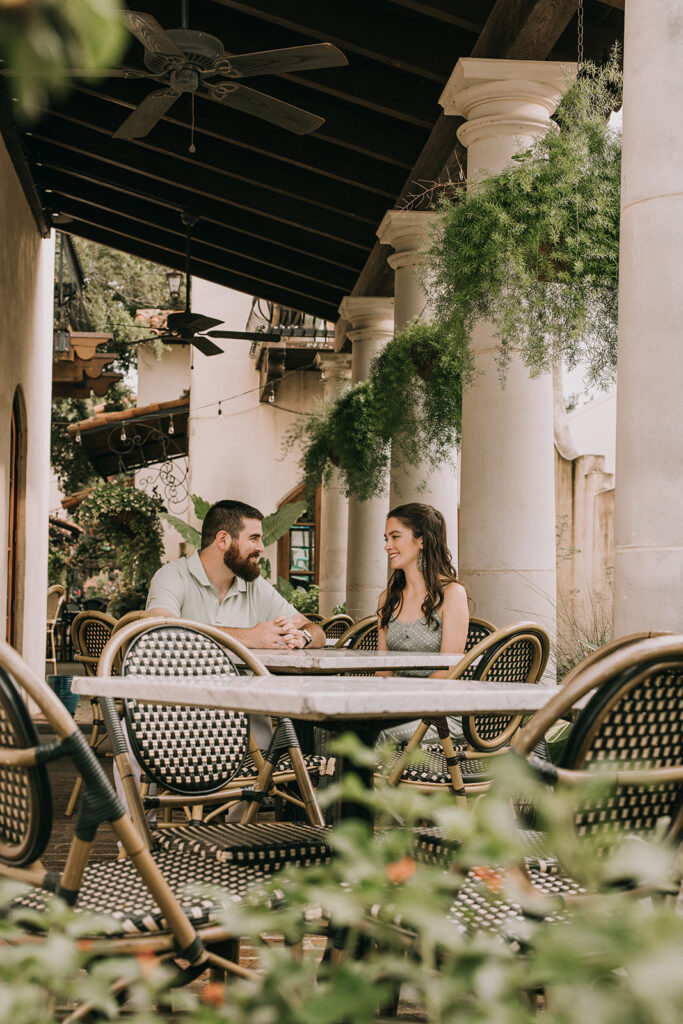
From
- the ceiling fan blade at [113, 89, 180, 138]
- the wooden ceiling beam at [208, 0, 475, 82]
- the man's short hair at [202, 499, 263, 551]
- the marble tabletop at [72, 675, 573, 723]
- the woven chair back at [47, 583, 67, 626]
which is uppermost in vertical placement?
the wooden ceiling beam at [208, 0, 475, 82]

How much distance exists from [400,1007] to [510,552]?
122 inches

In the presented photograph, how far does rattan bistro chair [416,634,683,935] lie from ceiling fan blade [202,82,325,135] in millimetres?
5102

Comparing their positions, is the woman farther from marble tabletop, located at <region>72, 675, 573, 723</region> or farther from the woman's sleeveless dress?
marble tabletop, located at <region>72, 675, 573, 723</region>

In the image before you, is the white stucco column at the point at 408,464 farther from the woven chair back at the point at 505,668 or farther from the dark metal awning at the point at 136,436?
the dark metal awning at the point at 136,436

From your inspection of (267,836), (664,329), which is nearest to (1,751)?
(267,836)

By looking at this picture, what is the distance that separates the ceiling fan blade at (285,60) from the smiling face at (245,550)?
2.65 metres

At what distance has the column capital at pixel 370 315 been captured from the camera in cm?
1097

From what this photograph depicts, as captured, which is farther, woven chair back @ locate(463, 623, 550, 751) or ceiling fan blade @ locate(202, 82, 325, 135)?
ceiling fan blade @ locate(202, 82, 325, 135)

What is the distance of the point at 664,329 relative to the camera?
10.4ft

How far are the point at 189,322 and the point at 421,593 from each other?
7166 millimetres

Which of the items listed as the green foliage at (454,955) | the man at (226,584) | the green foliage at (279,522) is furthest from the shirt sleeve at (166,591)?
the green foliage at (279,522)

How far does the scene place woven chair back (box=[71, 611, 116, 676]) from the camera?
6340 millimetres

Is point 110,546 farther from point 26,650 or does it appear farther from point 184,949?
point 184,949

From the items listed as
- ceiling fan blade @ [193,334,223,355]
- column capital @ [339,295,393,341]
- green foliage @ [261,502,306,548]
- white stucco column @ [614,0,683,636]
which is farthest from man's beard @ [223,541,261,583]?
green foliage @ [261,502,306,548]
